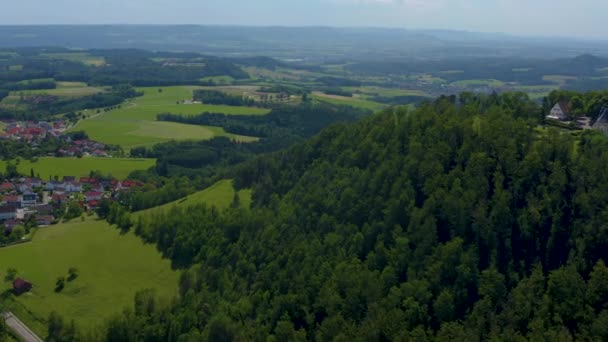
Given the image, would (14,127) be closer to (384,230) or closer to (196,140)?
(196,140)

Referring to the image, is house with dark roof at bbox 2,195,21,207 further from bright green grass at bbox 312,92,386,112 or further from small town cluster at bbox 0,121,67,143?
bright green grass at bbox 312,92,386,112

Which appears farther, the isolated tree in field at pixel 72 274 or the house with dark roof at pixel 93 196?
the house with dark roof at pixel 93 196

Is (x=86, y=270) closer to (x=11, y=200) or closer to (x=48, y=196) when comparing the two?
(x=11, y=200)

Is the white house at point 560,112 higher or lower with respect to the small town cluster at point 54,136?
higher

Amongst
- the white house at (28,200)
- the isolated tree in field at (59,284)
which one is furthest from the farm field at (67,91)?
the isolated tree in field at (59,284)

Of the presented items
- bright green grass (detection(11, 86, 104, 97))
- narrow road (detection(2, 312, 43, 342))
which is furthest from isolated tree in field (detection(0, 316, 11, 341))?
bright green grass (detection(11, 86, 104, 97))

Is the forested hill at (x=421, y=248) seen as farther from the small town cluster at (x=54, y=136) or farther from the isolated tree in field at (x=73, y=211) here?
the small town cluster at (x=54, y=136)

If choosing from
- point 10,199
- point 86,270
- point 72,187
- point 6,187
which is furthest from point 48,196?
point 86,270

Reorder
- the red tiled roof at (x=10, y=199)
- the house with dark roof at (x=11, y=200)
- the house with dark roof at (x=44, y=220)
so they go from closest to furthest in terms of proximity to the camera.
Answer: the house with dark roof at (x=44, y=220) < the house with dark roof at (x=11, y=200) < the red tiled roof at (x=10, y=199)
